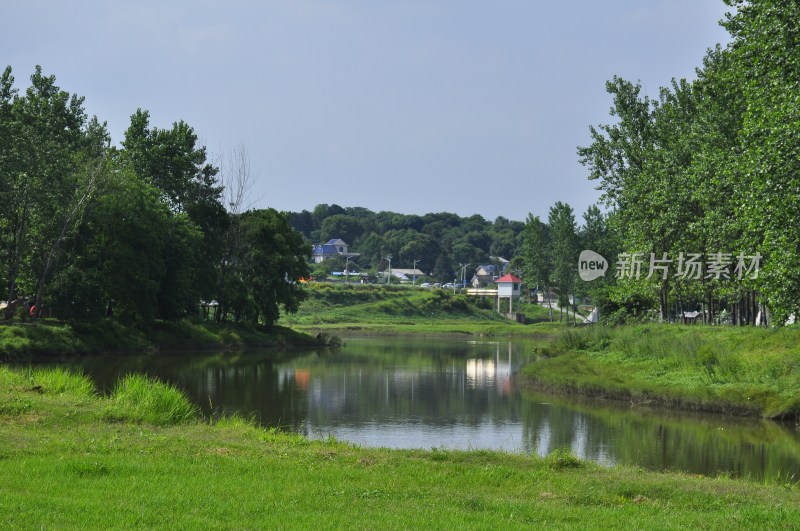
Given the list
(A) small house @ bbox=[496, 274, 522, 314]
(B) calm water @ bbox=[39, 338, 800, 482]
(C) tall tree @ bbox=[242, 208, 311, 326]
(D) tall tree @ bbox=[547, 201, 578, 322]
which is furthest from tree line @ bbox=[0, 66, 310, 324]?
(A) small house @ bbox=[496, 274, 522, 314]

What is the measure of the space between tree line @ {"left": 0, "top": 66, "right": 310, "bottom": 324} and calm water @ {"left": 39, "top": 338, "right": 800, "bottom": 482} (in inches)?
315

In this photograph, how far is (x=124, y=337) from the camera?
56.9m

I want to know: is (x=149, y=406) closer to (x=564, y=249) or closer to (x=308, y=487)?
(x=308, y=487)

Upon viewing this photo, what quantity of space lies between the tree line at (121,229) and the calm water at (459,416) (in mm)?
8009

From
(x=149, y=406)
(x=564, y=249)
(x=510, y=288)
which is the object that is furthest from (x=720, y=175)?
(x=510, y=288)

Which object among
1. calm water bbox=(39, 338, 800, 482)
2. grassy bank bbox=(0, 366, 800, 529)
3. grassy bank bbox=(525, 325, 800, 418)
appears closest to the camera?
grassy bank bbox=(0, 366, 800, 529)

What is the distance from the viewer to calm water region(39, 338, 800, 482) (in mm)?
23359

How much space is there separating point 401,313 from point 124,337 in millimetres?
70989

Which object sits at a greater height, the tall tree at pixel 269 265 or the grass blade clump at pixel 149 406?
the tall tree at pixel 269 265

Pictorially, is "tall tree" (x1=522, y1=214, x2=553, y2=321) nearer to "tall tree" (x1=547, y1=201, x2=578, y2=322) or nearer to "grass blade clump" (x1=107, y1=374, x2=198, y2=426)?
"tall tree" (x1=547, y1=201, x2=578, y2=322)

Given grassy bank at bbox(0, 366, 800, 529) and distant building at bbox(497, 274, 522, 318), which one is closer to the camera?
grassy bank at bbox(0, 366, 800, 529)

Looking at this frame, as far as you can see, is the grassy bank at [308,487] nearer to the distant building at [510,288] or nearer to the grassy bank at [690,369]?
the grassy bank at [690,369]

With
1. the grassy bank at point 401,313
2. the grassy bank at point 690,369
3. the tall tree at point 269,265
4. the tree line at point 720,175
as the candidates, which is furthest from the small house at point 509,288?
the grassy bank at point 690,369

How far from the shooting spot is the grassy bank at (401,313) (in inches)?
4141
